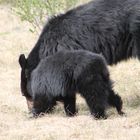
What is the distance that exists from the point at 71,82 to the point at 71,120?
55 cm

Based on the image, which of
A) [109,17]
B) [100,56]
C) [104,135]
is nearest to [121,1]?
[109,17]

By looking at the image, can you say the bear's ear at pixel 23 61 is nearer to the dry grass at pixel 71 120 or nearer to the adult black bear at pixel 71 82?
the adult black bear at pixel 71 82

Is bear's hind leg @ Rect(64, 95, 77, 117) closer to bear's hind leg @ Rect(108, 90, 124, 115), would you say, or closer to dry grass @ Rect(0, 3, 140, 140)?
dry grass @ Rect(0, 3, 140, 140)

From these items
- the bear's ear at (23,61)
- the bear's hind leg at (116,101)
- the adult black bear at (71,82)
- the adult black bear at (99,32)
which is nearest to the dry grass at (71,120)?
the bear's hind leg at (116,101)

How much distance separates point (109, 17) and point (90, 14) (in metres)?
0.30

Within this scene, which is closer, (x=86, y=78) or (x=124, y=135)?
(x=124, y=135)

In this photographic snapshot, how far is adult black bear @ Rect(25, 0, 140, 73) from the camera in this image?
8.02 metres

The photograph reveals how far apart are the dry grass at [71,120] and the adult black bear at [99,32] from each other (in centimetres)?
93

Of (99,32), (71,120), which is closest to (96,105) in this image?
(71,120)

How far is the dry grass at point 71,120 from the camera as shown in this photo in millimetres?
6676

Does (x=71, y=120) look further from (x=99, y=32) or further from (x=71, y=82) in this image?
(x=99, y=32)

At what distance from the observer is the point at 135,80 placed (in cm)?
1026

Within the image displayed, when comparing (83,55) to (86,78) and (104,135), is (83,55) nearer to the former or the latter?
(86,78)

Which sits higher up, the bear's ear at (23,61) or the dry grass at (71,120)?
the bear's ear at (23,61)
